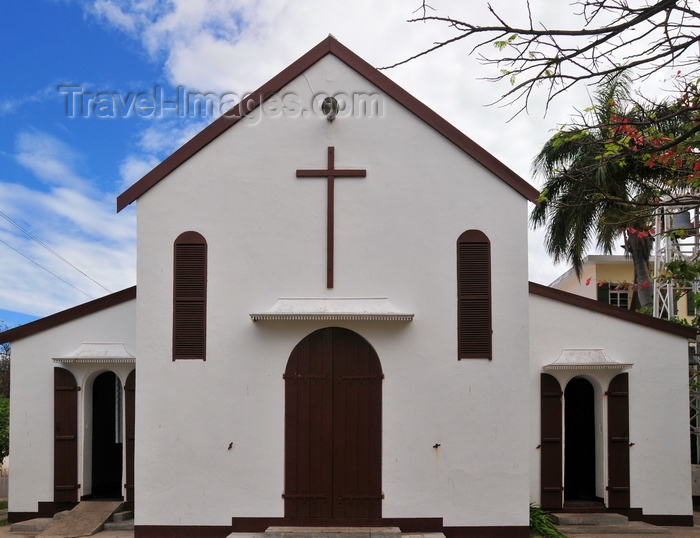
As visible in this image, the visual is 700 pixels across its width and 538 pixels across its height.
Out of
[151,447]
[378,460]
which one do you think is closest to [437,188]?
[378,460]

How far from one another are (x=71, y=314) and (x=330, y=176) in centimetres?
551

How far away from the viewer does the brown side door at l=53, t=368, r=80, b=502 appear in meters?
11.1

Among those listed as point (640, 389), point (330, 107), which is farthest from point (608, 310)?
point (330, 107)

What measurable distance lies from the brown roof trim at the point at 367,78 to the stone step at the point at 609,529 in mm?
5424

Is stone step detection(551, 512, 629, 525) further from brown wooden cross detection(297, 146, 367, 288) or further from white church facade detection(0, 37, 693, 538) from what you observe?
brown wooden cross detection(297, 146, 367, 288)

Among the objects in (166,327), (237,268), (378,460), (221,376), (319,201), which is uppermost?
(319,201)

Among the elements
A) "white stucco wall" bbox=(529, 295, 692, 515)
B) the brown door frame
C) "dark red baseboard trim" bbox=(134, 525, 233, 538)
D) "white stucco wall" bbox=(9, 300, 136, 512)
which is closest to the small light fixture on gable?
"white stucco wall" bbox=(529, 295, 692, 515)

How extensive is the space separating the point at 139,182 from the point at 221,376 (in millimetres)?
3224

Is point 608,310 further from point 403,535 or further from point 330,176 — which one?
point 330,176

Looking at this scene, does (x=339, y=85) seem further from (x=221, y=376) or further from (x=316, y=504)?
(x=316, y=504)

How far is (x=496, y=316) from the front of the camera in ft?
31.4

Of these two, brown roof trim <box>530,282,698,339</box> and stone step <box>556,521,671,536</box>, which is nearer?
stone step <box>556,521,671,536</box>

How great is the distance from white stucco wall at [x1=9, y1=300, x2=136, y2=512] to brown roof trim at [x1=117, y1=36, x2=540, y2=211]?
2.75 m

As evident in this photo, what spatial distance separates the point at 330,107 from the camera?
9.62m
